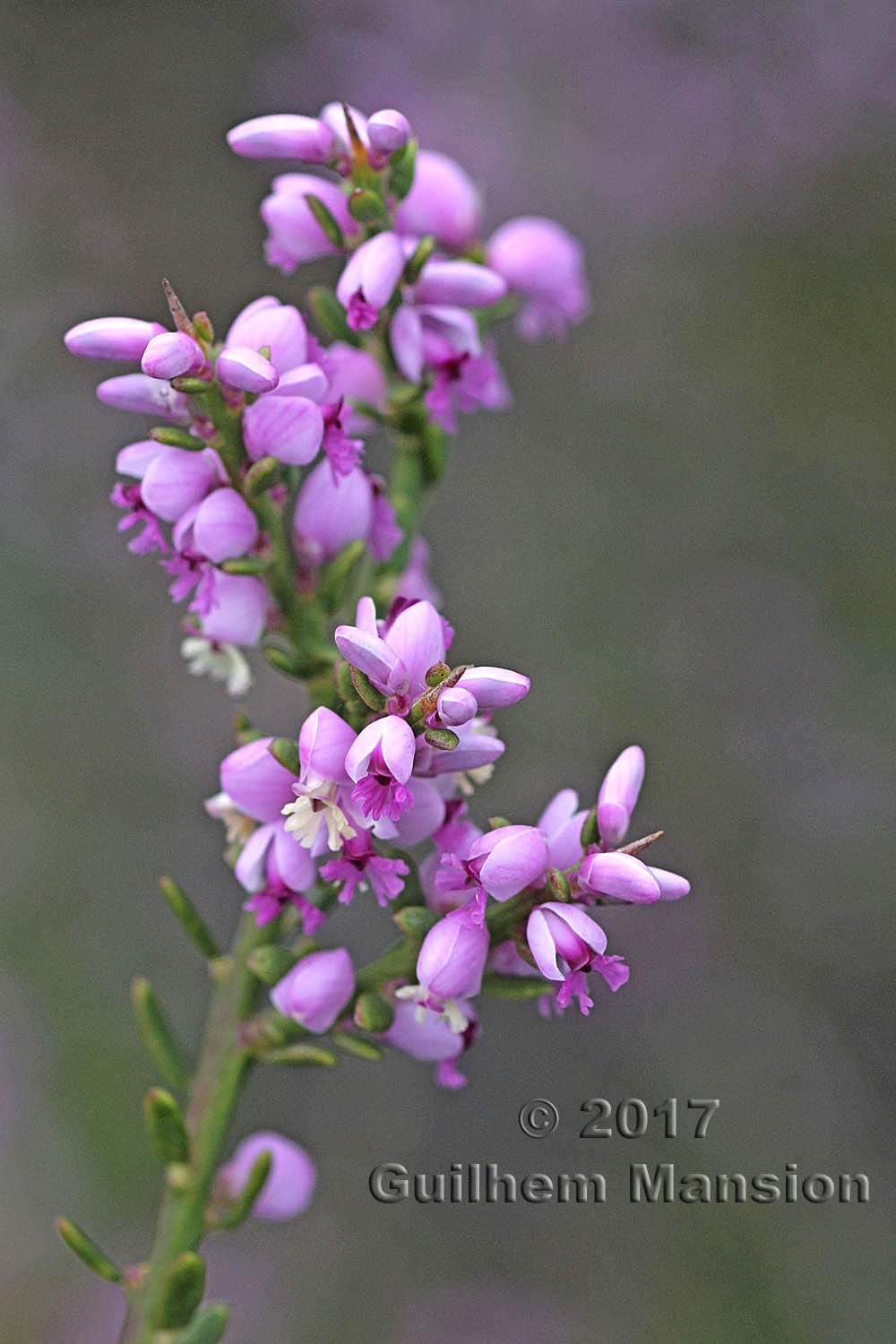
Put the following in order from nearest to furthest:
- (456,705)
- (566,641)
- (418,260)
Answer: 1. (456,705)
2. (418,260)
3. (566,641)

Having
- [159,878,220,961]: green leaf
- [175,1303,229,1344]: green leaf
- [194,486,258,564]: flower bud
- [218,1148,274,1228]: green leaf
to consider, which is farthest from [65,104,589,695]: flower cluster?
[175,1303,229,1344]: green leaf

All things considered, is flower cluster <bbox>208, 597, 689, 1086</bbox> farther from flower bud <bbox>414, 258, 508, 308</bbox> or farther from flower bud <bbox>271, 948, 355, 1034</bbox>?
flower bud <bbox>414, 258, 508, 308</bbox>

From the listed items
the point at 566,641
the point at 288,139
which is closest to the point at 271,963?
the point at 288,139

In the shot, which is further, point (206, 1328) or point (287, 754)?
point (206, 1328)

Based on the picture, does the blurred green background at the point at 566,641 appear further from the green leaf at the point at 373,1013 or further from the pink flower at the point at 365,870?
the pink flower at the point at 365,870

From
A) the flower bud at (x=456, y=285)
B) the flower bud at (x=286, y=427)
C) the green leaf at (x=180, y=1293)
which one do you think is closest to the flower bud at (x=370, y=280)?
the flower bud at (x=456, y=285)

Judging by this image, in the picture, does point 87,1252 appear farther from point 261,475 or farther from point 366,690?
point 261,475
